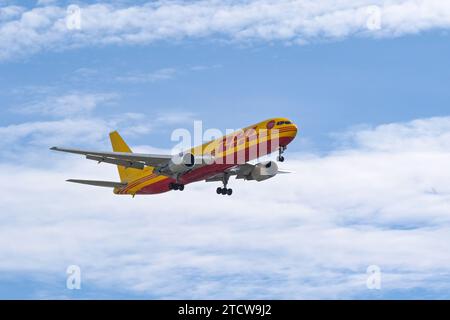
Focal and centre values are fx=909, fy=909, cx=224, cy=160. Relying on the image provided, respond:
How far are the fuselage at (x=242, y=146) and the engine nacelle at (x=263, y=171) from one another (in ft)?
22.9

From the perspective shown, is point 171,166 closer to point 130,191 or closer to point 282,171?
point 130,191

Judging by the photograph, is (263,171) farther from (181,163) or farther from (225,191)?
(181,163)

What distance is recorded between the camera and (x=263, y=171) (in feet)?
352

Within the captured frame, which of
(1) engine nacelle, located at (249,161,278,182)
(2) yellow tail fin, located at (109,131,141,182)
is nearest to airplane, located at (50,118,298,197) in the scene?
(1) engine nacelle, located at (249,161,278,182)

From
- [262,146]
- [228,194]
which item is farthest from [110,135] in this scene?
[262,146]

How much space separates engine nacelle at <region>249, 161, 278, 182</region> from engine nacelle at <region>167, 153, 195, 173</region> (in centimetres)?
1096

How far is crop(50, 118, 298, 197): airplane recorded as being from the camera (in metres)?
96.9

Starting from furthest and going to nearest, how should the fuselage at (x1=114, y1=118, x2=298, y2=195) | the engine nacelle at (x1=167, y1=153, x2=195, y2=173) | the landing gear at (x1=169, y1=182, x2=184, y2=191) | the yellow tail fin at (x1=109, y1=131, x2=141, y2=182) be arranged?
1. the yellow tail fin at (x1=109, y1=131, x2=141, y2=182)
2. the landing gear at (x1=169, y1=182, x2=184, y2=191)
3. the engine nacelle at (x1=167, y1=153, x2=195, y2=173)
4. the fuselage at (x1=114, y1=118, x2=298, y2=195)

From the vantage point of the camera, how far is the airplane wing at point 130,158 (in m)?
99.2

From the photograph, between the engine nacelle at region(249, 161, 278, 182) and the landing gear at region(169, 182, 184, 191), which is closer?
the landing gear at region(169, 182, 184, 191)

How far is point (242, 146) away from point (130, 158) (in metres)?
12.5

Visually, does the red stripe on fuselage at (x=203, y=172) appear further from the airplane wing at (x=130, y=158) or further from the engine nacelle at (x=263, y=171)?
the engine nacelle at (x=263, y=171)

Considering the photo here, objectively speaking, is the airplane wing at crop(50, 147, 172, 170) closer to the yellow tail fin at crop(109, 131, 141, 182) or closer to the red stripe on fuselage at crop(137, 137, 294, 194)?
the red stripe on fuselage at crop(137, 137, 294, 194)

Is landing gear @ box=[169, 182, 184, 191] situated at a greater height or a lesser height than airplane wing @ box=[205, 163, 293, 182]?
lesser
